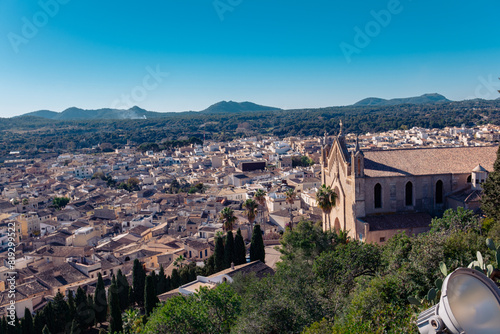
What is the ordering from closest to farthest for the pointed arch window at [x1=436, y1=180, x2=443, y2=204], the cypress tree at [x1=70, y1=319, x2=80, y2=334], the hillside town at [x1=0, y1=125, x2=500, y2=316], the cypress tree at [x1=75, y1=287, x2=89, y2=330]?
the cypress tree at [x1=70, y1=319, x2=80, y2=334]
the pointed arch window at [x1=436, y1=180, x2=443, y2=204]
the cypress tree at [x1=75, y1=287, x2=89, y2=330]
the hillside town at [x1=0, y1=125, x2=500, y2=316]

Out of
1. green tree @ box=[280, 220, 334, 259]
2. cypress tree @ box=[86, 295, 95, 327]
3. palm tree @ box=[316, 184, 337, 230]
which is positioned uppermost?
palm tree @ box=[316, 184, 337, 230]

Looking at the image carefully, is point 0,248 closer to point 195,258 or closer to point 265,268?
point 195,258

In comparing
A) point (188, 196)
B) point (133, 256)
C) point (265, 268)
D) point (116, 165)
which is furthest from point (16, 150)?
point (265, 268)

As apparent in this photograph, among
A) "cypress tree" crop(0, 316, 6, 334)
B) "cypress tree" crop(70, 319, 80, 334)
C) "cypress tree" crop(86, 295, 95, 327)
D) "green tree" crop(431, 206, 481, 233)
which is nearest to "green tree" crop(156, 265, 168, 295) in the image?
"cypress tree" crop(86, 295, 95, 327)

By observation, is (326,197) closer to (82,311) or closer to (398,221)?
(398,221)

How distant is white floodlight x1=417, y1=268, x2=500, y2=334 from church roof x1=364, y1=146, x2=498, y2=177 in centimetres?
2310

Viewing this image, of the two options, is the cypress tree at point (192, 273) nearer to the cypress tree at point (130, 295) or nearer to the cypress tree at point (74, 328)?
the cypress tree at point (130, 295)

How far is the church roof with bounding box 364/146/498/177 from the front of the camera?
29.9 m

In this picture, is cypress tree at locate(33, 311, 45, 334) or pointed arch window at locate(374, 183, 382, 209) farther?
pointed arch window at locate(374, 183, 382, 209)

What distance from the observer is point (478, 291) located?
6.79 m

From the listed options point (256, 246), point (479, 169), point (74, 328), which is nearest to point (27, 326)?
point (74, 328)

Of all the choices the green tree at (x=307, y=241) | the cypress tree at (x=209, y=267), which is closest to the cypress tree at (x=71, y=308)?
the cypress tree at (x=209, y=267)

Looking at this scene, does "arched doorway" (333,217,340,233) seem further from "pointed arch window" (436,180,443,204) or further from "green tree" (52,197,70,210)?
"green tree" (52,197,70,210)

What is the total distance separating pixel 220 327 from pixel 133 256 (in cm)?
2910
